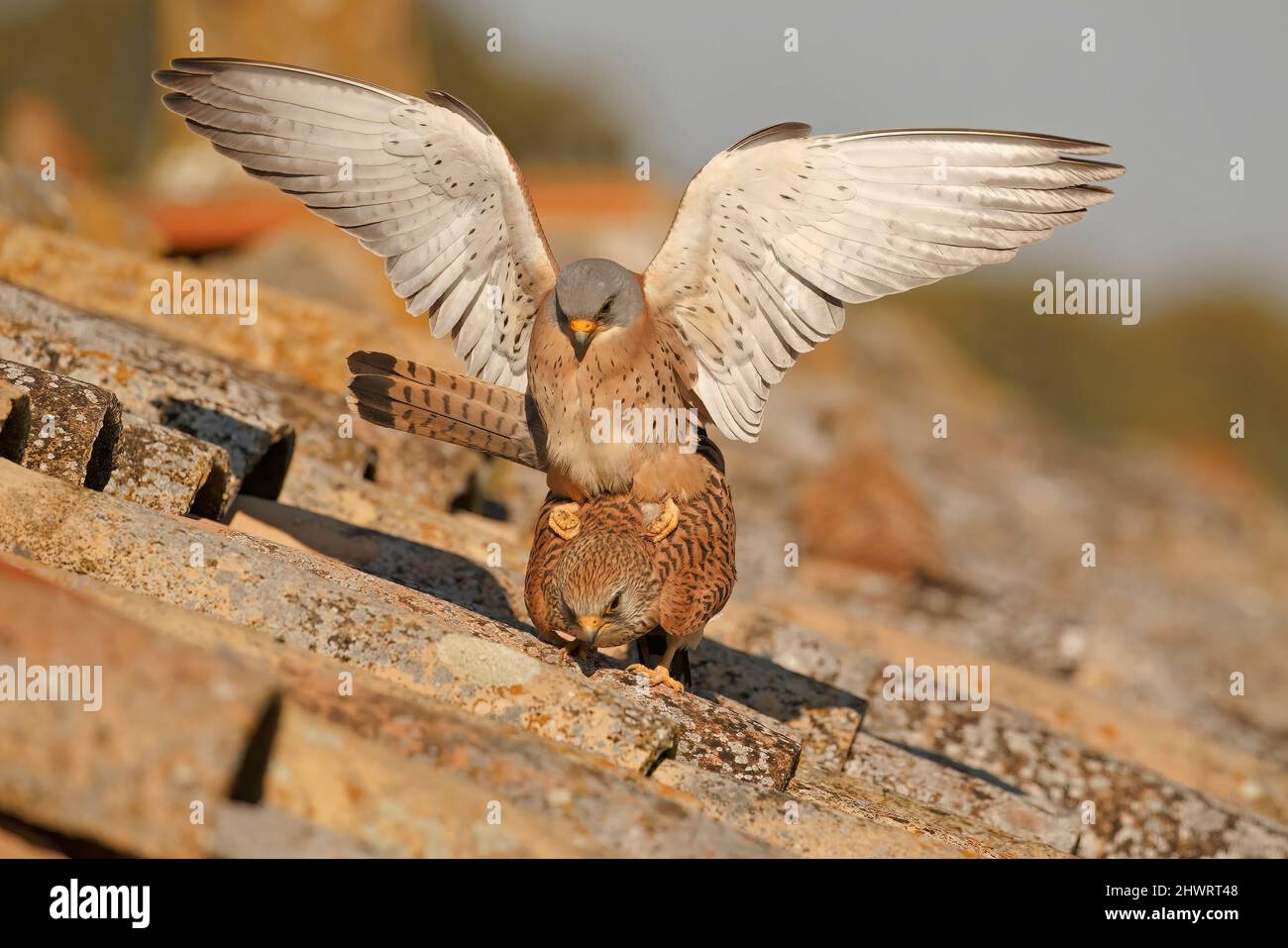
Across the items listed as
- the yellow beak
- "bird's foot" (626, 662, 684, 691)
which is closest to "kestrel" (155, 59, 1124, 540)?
the yellow beak

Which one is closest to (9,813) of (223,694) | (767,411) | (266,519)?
(223,694)

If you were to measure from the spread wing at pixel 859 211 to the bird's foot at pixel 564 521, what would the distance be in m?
0.88

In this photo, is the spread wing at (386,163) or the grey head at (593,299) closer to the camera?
the grey head at (593,299)

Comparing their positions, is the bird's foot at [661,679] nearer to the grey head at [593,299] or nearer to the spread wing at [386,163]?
the grey head at [593,299]

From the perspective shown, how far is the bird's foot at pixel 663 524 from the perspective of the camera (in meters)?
4.39

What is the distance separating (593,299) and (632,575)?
92 cm

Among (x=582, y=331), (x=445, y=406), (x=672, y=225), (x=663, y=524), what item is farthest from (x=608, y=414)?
(x=672, y=225)

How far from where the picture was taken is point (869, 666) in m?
5.32

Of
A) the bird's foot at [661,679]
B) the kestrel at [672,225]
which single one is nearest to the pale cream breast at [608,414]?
the kestrel at [672,225]

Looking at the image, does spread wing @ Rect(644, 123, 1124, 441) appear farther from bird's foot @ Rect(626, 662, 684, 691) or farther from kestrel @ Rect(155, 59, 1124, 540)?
bird's foot @ Rect(626, 662, 684, 691)

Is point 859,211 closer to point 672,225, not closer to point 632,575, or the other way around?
point 672,225

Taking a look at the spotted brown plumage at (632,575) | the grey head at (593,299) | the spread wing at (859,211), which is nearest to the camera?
the spotted brown plumage at (632,575)

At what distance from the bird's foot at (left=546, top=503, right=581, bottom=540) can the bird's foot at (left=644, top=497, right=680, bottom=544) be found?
235 millimetres

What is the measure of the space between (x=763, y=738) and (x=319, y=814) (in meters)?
1.55
